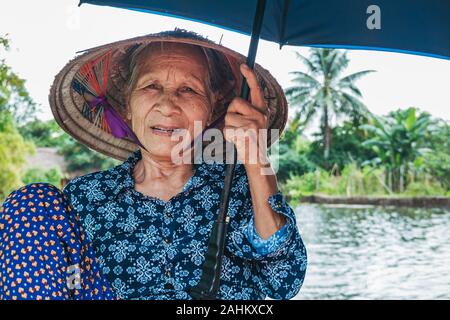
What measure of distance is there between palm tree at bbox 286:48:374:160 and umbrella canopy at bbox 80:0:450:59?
24657mm

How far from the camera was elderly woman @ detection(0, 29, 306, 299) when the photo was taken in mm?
1454

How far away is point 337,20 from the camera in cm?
178

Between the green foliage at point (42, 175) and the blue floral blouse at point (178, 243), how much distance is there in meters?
19.5

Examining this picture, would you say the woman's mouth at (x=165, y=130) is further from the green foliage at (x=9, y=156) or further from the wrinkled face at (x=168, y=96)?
the green foliage at (x=9, y=156)

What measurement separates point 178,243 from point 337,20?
0.77 m

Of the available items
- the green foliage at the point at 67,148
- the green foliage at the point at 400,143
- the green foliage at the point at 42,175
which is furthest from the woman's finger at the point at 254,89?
the green foliage at the point at 67,148

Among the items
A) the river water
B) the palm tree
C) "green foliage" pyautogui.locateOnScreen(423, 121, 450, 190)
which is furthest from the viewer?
the palm tree

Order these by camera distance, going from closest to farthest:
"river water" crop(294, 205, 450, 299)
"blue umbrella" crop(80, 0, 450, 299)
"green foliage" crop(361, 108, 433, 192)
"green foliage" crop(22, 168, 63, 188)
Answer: "blue umbrella" crop(80, 0, 450, 299) < "river water" crop(294, 205, 450, 299) < "green foliage" crop(22, 168, 63, 188) < "green foliage" crop(361, 108, 433, 192)

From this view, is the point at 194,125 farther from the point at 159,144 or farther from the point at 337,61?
the point at 337,61

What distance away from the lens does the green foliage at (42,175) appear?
2123 centimetres

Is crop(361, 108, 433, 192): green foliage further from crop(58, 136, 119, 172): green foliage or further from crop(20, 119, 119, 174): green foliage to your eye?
crop(20, 119, 119, 174): green foliage

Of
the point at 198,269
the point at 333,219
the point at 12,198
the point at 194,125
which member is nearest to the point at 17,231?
the point at 12,198

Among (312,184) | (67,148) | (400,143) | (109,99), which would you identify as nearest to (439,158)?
(400,143)

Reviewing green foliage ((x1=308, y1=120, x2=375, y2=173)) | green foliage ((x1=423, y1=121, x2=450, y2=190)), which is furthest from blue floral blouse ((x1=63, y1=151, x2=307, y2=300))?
green foliage ((x1=308, y1=120, x2=375, y2=173))
